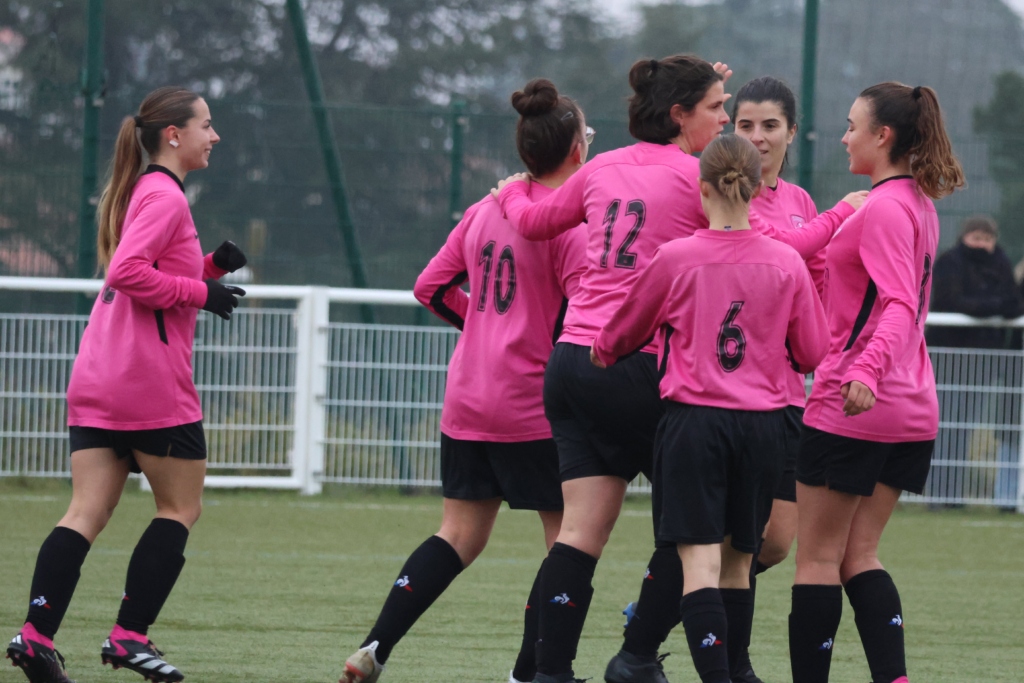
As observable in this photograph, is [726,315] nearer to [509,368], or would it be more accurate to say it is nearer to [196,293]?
[509,368]

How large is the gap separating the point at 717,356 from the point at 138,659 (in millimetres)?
1768

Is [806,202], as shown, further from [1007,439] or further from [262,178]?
[262,178]

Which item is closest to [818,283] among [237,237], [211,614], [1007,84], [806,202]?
[806,202]

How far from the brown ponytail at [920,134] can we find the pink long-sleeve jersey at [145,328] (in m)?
1.93

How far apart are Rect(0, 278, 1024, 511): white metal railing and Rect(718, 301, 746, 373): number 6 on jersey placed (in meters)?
5.36

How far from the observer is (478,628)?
16.9ft

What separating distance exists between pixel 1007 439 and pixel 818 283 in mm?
5216

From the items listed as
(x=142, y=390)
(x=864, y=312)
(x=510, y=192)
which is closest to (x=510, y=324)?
(x=510, y=192)

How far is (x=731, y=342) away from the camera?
3455 millimetres

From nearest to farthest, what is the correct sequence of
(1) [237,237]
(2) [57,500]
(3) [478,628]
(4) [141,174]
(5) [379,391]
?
1. (4) [141,174]
2. (3) [478,628]
3. (2) [57,500]
4. (5) [379,391]
5. (1) [237,237]

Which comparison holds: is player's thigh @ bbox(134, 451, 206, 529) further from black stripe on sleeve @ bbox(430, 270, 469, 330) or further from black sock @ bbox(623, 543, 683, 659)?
black sock @ bbox(623, 543, 683, 659)

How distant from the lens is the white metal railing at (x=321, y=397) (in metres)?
8.53

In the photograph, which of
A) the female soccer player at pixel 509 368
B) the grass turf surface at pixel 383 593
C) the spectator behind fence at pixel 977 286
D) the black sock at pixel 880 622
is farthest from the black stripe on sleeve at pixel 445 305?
the spectator behind fence at pixel 977 286

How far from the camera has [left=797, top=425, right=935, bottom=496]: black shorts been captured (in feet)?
12.1
